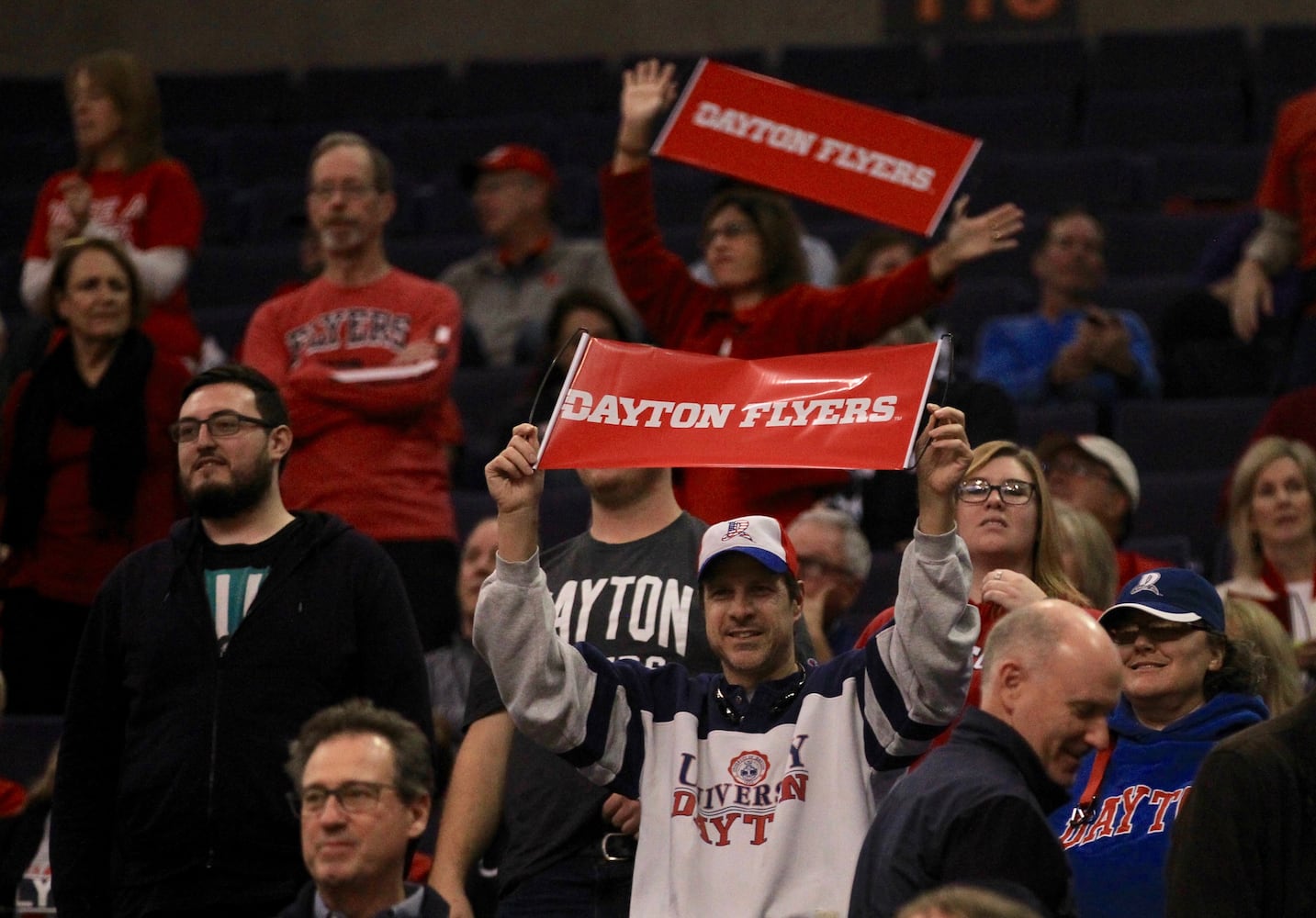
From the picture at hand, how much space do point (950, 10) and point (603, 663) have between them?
7.81 meters

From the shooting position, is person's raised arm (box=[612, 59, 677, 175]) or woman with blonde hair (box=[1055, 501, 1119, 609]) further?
person's raised arm (box=[612, 59, 677, 175])

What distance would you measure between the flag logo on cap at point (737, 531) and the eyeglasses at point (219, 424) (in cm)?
99

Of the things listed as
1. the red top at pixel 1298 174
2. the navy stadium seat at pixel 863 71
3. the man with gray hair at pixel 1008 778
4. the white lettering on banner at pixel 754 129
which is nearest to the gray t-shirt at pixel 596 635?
the man with gray hair at pixel 1008 778

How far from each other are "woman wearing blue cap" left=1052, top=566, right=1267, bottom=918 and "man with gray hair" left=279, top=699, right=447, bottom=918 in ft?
3.52

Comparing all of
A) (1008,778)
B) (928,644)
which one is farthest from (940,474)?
(1008,778)

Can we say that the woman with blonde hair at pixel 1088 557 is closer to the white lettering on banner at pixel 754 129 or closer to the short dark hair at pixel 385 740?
the white lettering on banner at pixel 754 129

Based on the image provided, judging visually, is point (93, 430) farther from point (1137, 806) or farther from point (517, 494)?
point (1137, 806)

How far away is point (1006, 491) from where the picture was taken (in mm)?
3701

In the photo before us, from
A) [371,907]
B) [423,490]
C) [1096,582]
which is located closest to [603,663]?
[371,907]

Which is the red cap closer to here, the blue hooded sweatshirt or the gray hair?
the gray hair

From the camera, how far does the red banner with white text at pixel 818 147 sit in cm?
447

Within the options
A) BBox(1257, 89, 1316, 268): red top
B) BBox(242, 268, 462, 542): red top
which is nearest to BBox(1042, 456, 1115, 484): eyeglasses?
BBox(1257, 89, 1316, 268): red top

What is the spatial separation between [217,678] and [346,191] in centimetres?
157

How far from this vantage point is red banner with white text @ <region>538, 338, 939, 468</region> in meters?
3.16
